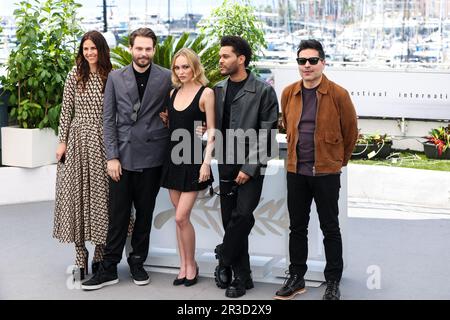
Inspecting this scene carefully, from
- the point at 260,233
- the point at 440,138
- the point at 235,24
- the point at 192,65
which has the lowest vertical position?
the point at 260,233

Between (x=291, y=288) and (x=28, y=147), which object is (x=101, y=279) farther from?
(x=28, y=147)

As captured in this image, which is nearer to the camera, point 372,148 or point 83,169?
point 83,169

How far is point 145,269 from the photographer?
228 inches

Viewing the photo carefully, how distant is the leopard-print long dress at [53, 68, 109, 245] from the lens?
5.43 m

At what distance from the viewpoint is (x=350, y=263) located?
5.98 meters

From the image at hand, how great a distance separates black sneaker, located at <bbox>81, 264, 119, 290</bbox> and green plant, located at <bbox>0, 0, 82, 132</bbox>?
8.76 ft

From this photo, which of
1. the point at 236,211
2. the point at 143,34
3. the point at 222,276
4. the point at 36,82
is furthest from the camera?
the point at 36,82

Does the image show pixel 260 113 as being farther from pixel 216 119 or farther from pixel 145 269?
pixel 145 269

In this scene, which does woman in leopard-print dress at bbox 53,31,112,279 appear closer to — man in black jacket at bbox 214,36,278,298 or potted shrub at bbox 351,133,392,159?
man in black jacket at bbox 214,36,278,298

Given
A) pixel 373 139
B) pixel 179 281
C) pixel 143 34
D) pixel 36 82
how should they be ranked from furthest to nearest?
pixel 373 139, pixel 36 82, pixel 179 281, pixel 143 34

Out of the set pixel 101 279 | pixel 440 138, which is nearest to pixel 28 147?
pixel 101 279

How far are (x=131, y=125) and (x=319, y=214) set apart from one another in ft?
4.00

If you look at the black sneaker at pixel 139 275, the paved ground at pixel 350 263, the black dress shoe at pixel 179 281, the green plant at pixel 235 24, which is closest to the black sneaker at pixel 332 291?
the paved ground at pixel 350 263
